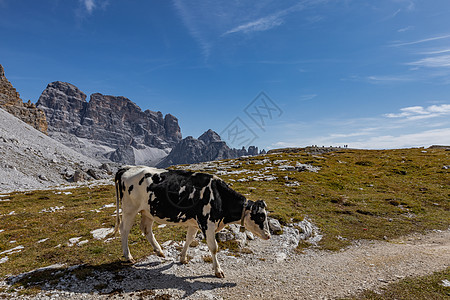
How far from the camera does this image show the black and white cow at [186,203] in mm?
9445

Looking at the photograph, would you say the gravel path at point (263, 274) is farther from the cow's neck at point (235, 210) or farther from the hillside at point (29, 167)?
the hillside at point (29, 167)

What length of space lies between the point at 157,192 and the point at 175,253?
3652 millimetres

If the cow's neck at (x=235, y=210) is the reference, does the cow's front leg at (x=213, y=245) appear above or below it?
below

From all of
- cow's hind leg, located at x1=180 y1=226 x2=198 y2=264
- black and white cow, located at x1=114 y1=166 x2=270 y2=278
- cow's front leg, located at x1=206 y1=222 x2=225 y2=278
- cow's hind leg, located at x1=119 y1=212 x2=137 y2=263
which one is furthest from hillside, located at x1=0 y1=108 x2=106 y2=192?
cow's front leg, located at x1=206 y1=222 x2=225 y2=278

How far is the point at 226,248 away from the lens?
479 inches

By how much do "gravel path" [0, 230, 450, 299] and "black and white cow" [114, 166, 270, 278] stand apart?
2.78 feet

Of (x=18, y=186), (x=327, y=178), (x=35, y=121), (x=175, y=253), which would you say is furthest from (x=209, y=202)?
(x=35, y=121)

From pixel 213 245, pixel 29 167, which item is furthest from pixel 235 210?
pixel 29 167

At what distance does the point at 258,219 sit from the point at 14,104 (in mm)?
187022

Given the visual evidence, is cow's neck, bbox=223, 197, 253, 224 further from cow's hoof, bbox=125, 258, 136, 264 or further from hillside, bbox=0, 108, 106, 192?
hillside, bbox=0, 108, 106, 192

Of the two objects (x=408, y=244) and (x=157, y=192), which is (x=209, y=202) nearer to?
(x=157, y=192)

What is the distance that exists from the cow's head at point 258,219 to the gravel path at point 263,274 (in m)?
1.81

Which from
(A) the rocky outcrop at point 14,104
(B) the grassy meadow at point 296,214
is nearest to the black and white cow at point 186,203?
(B) the grassy meadow at point 296,214

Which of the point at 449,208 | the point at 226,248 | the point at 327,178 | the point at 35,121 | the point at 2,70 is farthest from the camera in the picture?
the point at 2,70
